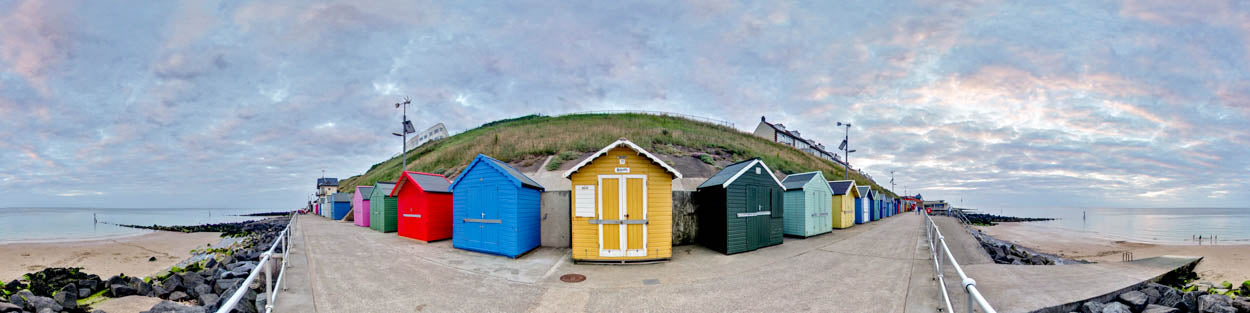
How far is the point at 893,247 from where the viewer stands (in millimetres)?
15297

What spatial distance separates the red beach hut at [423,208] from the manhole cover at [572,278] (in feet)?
30.2

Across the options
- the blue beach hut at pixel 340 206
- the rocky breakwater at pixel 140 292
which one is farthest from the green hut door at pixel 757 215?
the blue beach hut at pixel 340 206

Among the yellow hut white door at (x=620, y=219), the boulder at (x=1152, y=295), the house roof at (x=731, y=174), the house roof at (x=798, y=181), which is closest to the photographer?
the boulder at (x=1152, y=295)

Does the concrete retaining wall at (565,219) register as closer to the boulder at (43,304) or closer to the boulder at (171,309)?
the boulder at (171,309)

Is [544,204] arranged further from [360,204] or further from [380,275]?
[360,204]

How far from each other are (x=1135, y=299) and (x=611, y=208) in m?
9.94

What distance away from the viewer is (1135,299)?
8.16 m

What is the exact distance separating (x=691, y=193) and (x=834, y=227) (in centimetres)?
1263

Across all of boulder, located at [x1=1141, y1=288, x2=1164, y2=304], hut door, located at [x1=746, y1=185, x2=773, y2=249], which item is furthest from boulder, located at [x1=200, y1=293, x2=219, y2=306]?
boulder, located at [x1=1141, y1=288, x2=1164, y2=304]

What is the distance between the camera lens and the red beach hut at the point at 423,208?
17438 mm

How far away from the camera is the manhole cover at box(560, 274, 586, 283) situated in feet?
31.3

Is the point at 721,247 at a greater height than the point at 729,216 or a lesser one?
lesser

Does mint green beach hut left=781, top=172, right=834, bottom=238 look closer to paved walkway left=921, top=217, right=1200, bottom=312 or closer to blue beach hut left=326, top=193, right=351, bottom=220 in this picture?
paved walkway left=921, top=217, right=1200, bottom=312

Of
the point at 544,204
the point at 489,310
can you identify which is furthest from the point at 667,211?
the point at 489,310
